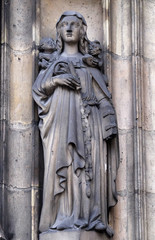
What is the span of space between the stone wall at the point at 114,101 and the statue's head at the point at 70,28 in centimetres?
33

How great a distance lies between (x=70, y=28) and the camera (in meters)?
12.5

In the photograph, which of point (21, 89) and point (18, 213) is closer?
point (18, 213)

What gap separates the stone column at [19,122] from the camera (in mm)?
12164

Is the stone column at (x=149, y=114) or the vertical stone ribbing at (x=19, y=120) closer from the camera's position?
the vertical stone ribbing at (x=19, y=120)

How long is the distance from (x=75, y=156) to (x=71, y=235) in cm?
82

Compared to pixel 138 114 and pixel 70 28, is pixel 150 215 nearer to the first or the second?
pixel 138 114

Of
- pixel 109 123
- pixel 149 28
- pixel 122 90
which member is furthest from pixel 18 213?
pixel 149 28

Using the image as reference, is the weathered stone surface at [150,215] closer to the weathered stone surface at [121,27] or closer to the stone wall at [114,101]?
the stone wall at [114,101]

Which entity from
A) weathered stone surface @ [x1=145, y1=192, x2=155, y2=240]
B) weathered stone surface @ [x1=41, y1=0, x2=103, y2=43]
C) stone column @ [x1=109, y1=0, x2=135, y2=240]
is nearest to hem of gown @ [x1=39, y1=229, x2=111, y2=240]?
stone column @ [x1=109, y1=0, x2=135, y2=240]

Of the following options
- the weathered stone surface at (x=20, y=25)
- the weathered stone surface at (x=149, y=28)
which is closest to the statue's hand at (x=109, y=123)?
the weathered stone surface at (x=149, y=28)

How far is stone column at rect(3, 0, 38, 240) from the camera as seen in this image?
12.2 m

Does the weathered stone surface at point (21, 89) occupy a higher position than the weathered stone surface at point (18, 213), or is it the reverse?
the weathered stone surface at point (21, 89)

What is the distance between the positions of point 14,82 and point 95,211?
176 cm

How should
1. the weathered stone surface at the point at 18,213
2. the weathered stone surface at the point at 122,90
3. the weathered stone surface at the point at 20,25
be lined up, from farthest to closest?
the weathered stone surface at the point at 20,25, the weathered stone surface at the point at 122,90, the weathered stone surface at the point at 18,213
